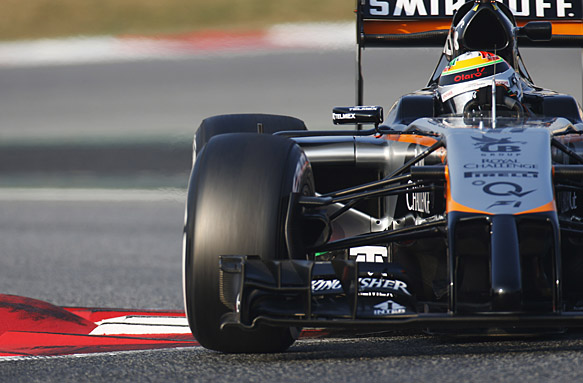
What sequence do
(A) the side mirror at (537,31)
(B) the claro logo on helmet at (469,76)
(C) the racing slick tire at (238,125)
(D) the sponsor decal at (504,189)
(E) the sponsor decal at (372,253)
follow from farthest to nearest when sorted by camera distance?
(A) the side mirror at (537,31) < (C) the racing slick tire at (238,125) < (B) the claro logo on helmet at (469,76) < (E) the sponsor decal at (372,253) < (D) the sponsor decal at (504,189)

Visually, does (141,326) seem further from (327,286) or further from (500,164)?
(500,164)

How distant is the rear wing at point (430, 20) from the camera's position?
618 cm

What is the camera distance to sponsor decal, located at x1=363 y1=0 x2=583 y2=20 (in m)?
6.19

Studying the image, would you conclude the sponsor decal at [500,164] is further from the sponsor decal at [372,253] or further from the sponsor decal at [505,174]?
the sponsor decal at [372,253]

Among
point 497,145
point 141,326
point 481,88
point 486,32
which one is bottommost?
point 141,326

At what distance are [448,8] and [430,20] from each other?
0.14m

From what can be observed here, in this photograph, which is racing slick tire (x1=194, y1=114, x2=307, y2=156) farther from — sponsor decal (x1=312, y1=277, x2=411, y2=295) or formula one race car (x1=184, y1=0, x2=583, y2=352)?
sponsor decal (x1=312, y1=277, x2=411, y2=295)

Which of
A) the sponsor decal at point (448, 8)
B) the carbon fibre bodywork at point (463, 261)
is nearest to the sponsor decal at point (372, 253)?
the carbon fibre bodywork at point (463, 261)

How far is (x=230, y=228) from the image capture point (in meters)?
3.04

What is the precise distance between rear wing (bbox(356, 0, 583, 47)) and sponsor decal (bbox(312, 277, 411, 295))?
323 cm

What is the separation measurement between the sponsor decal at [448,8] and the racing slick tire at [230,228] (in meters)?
3.24

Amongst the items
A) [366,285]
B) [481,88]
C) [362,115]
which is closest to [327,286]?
[366,285]

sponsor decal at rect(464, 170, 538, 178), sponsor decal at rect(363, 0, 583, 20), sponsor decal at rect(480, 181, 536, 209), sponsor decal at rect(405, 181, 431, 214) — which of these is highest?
sponsor decal at rect(363, 0, 583, 20)

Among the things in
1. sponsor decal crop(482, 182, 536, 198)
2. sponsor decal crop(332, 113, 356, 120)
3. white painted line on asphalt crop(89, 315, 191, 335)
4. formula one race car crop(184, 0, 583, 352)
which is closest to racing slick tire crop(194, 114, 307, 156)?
sponsor decal crop(332, 113, 356, 120)
